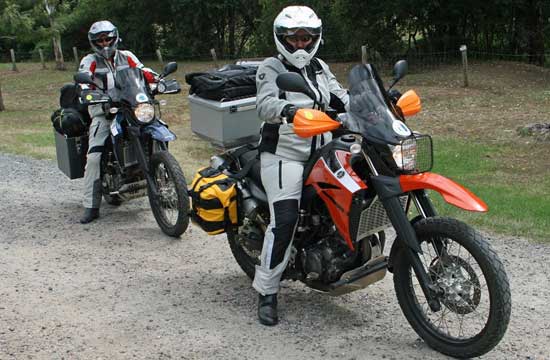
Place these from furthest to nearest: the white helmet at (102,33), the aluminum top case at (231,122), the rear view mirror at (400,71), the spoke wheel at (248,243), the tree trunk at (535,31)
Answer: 1. the tree trunk at (535,31)
2. the white helmet at (102,33)
3. the aluminum top case at (231,122)
4. the spoke wheel at (248,243)
5. the rear view mirror at (400,71)

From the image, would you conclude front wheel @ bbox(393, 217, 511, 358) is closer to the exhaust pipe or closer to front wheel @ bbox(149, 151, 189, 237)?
front wheel @ bbox(149, 151, 189, 237)

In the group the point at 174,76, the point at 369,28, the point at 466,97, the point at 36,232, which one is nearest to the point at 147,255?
the point at 36,232

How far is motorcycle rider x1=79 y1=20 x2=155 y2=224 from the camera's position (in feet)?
23.4

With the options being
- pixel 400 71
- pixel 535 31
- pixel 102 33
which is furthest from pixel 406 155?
pixel 535 31

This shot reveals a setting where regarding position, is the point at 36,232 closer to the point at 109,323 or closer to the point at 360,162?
the point at 109,323

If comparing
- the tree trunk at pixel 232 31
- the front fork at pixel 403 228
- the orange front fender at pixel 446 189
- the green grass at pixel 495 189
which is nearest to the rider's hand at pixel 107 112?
the green grass at pixel 495 189

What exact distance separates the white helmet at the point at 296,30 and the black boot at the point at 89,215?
346cm

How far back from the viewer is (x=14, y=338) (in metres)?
4.63

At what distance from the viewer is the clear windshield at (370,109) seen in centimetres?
399

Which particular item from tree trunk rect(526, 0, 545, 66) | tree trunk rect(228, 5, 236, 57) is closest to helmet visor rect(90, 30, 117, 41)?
tree trunk rect(526, 0, 545, 66)

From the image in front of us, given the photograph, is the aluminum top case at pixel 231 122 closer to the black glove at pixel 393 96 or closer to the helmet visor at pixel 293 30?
the helmet visor at pixel 293 30

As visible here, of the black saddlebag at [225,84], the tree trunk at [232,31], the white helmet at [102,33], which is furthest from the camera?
the tree trunk at [232,31]

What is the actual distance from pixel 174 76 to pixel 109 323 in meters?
22.6

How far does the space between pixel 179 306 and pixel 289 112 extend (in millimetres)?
1708
